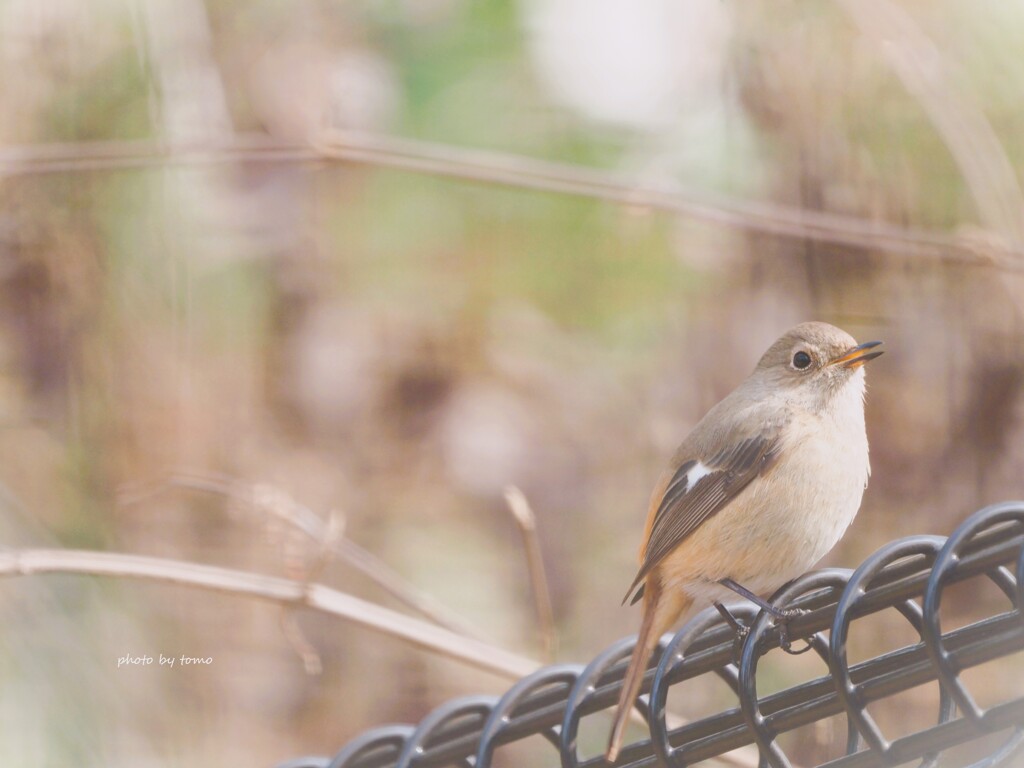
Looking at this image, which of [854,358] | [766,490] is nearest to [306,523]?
[766,490]

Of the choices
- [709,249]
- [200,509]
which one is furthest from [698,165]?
[200,509]

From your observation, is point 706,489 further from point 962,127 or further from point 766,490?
point 962,127

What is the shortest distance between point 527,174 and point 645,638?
1.79 m

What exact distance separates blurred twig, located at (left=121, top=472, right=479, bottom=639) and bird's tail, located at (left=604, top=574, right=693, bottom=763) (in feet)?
2.66

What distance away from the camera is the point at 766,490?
2.04m

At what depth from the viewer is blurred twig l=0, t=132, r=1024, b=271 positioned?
10.0 feet

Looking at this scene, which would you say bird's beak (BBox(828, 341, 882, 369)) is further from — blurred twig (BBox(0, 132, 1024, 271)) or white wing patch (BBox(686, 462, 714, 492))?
blurred twig (BBox(0, 132, 1024, 271))

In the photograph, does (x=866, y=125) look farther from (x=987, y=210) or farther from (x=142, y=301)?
(x=142, y=301)

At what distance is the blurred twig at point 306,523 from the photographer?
8.62ft

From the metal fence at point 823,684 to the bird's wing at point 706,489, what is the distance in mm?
500

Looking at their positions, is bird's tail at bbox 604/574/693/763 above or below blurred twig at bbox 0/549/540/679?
below

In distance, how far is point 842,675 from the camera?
114cm

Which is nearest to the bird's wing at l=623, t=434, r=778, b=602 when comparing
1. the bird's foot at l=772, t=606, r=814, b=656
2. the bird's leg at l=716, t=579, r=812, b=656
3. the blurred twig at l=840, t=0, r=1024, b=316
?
the bird's leg at l=716, t=579, r=812, b=656

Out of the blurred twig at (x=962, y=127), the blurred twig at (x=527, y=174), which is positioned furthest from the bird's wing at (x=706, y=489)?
the blurred twig at (x=962, y=127)
